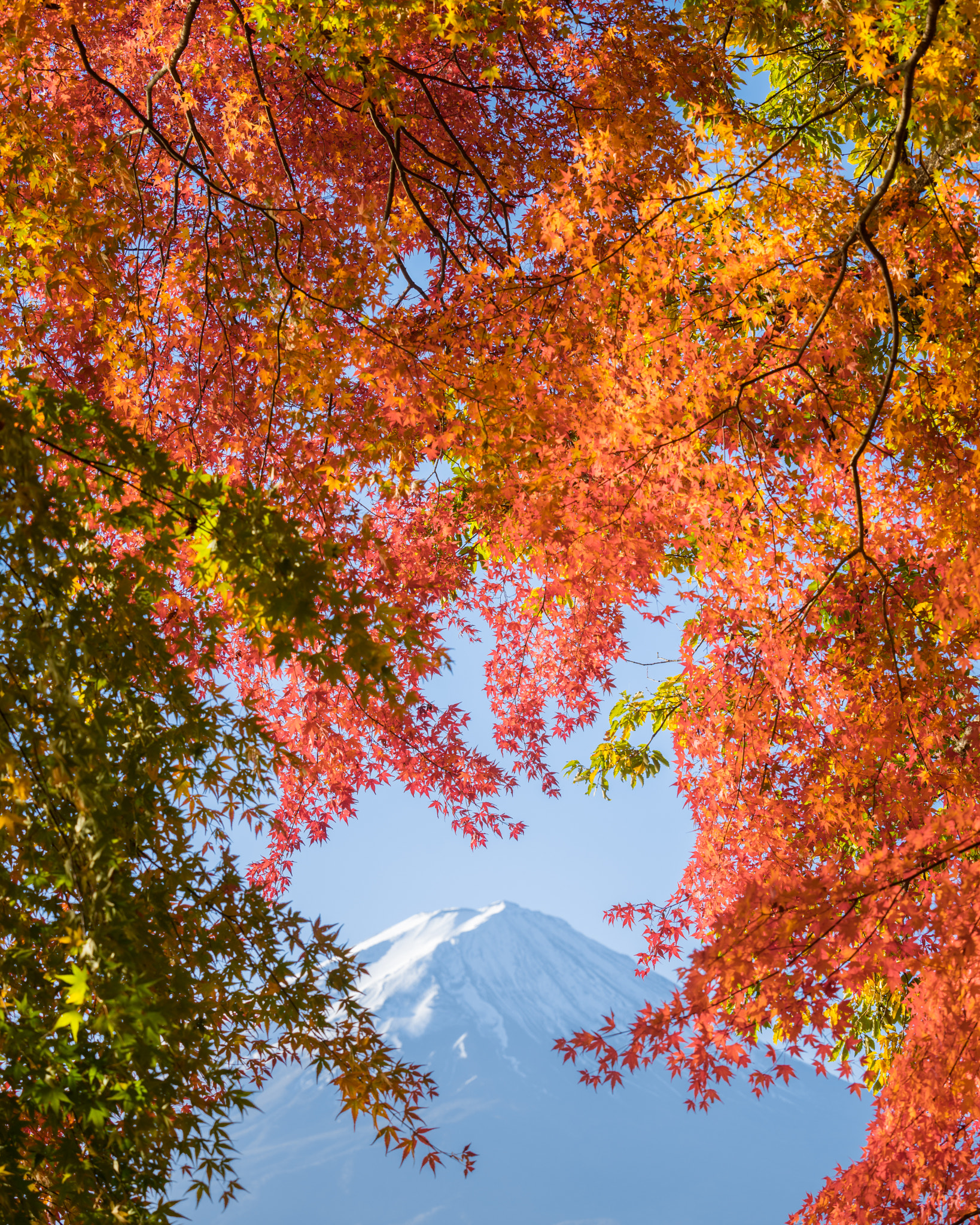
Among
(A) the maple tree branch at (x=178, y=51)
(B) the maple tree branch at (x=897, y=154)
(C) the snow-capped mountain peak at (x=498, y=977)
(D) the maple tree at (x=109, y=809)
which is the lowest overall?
(D) the maple tree at (x=109, y=809)

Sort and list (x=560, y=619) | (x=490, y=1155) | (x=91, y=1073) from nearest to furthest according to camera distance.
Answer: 1. (x=91, y=1073)
2. (x=560, y=619)
3. (x=490, y=1155)

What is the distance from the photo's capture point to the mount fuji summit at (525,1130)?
102250mm

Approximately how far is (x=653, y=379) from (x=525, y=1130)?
131 metres

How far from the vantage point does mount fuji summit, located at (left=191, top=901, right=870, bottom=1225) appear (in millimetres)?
102250

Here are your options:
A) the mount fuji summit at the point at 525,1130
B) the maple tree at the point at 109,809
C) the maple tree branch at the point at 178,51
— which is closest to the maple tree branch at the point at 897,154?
the maple tree at the point at 109,809

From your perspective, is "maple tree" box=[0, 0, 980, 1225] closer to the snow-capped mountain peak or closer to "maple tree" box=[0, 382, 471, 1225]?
"maple tree" box=[0, 382, 471, 1225]

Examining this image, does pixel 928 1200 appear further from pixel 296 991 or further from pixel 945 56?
pixel 945 56

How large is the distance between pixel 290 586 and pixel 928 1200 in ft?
14.5

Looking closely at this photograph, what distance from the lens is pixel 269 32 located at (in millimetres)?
4594

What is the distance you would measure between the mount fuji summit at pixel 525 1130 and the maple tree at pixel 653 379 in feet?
315

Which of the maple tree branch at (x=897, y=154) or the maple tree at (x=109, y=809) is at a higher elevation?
the maple tree branch at (x=897, y=154)

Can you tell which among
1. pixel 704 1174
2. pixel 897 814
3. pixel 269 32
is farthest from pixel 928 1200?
pixel 704 1174

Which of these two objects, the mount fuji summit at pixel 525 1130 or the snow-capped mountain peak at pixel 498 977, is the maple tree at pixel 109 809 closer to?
the mount fuji summit at pixel 525 1130

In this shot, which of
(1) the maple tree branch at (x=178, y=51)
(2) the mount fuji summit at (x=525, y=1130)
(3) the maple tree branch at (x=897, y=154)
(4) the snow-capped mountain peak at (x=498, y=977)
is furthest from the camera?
(4) the snow-capped mountain peak at (x=498, y=977)
